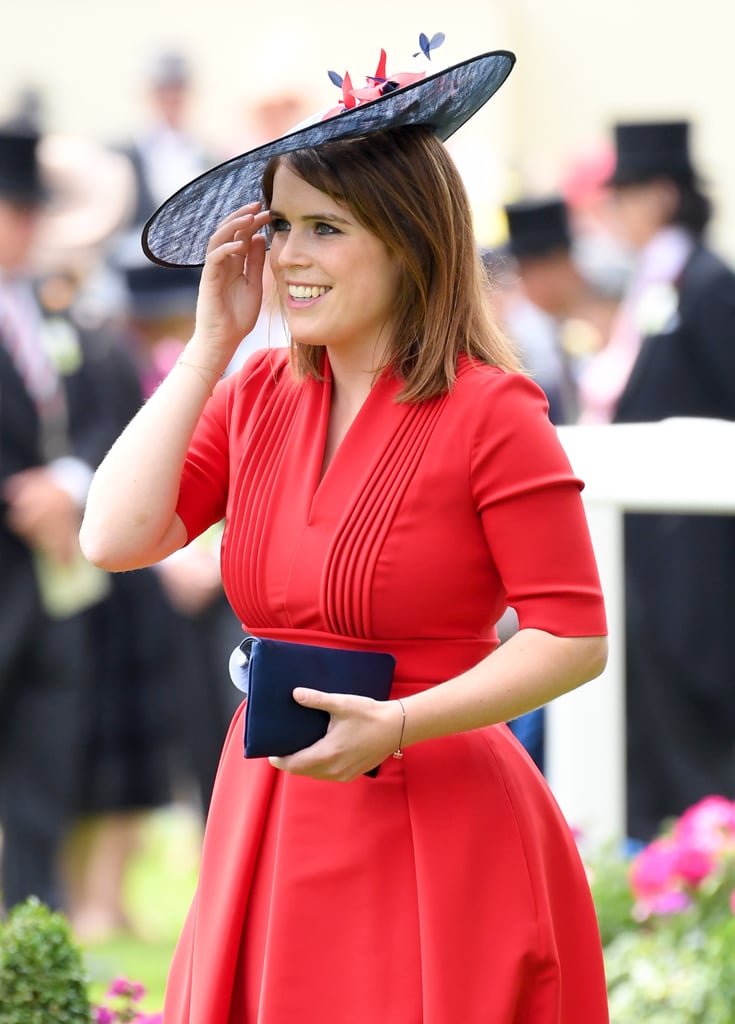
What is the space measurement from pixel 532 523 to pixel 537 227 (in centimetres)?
569

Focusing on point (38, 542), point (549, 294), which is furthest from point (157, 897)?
point (549, 294)

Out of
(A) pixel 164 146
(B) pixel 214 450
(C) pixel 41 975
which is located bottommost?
(C) pixel 41 975

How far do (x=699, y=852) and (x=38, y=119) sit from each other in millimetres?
8443

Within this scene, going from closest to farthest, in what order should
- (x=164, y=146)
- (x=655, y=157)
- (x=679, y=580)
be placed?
(x=679, y=580) → (x=655, y=157) → (x=164, y=146)

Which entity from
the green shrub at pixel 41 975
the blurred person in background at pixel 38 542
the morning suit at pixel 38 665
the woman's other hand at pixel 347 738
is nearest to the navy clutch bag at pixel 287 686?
the woman's other hand at pixel 347 738

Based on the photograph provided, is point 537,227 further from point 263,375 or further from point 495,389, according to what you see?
point 495,389

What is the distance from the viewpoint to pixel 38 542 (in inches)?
238

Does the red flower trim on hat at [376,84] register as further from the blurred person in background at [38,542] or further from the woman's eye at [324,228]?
the blurred person in background at [38,542]

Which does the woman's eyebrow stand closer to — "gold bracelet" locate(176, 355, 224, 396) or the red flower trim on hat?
the red flower trim on hat

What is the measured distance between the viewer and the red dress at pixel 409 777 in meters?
2.32

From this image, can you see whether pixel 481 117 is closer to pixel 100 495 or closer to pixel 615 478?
pixel 615 478

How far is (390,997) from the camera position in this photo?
2332 mm

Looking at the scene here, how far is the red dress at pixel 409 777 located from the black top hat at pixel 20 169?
402 centimetres

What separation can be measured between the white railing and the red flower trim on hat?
1236 mm
